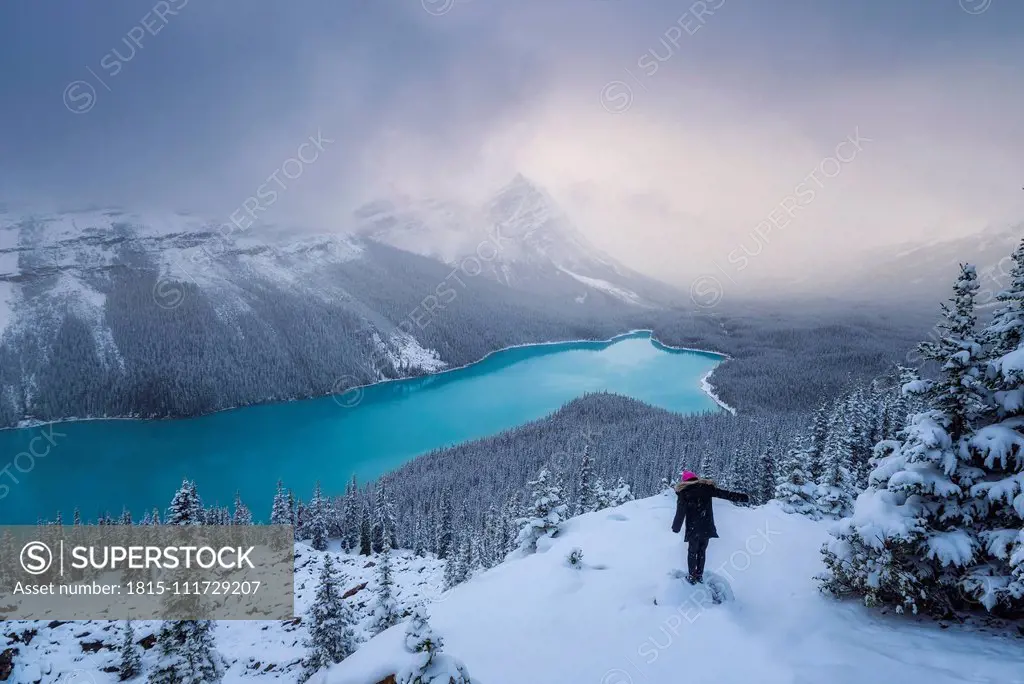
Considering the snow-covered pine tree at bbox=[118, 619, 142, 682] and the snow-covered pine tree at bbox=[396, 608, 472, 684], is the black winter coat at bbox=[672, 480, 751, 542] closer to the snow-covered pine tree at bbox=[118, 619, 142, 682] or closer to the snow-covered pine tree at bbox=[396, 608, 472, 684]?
the snow-covered pine tree at bbox=[396, 608, 472, 684]

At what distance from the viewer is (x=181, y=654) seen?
1877cm

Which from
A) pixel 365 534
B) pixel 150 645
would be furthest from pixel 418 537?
pixel 150 645

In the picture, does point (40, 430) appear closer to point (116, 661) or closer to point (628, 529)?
point (116, 661)

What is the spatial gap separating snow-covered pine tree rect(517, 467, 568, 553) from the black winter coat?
7.59 m

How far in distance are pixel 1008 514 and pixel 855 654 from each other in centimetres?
379

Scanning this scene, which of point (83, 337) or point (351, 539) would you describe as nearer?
point (351, 539)

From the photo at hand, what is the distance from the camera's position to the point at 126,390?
505 feet

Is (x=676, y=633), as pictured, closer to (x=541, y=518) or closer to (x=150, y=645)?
(x=541, y=518)

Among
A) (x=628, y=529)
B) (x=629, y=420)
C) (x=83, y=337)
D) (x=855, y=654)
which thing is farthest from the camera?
(x=83, y=337)

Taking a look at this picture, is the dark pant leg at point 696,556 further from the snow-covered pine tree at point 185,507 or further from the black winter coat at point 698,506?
the snow-covered pine tree at point 185,507

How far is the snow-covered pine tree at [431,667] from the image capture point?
228 inches

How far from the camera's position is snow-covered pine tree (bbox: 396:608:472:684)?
5.80 m

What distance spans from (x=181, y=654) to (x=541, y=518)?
17.0 meters

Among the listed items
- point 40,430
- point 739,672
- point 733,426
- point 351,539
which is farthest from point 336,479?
point 40,430
